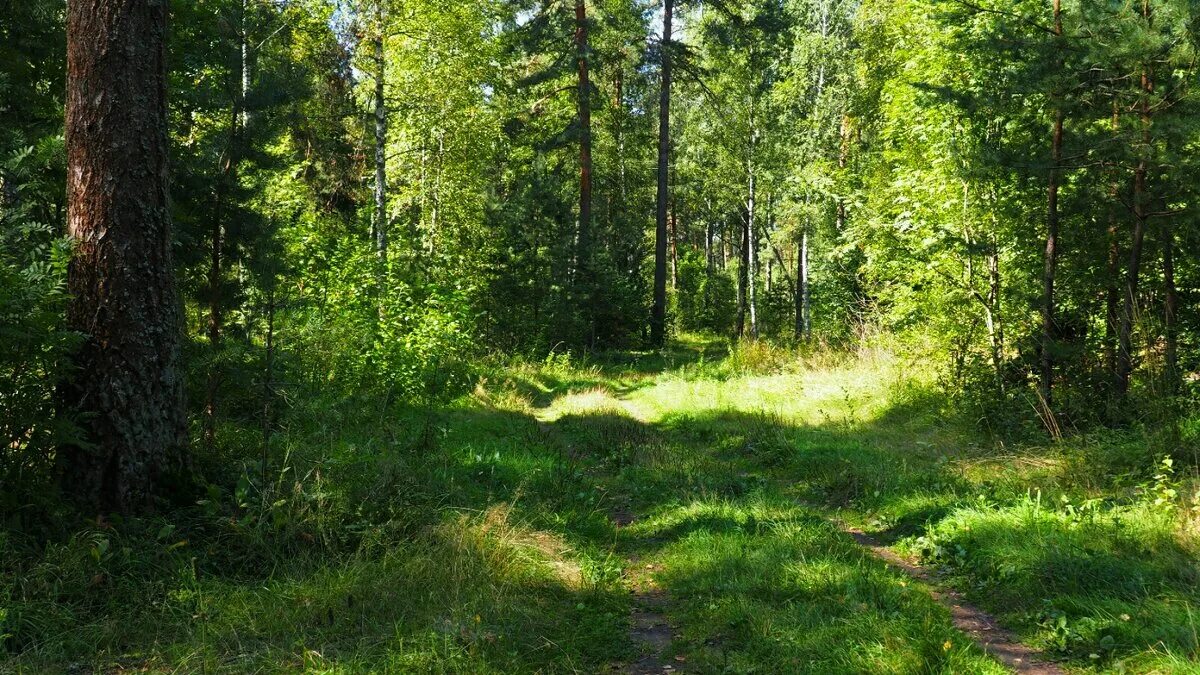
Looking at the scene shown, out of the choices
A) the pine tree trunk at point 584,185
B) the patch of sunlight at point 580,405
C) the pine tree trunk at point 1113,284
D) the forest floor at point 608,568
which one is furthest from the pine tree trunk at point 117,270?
the pine tree trunk at point 584,185

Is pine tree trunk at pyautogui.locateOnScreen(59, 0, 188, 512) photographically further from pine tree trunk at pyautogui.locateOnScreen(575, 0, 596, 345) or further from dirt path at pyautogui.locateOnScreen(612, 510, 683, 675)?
pine tree trunk at pyautogui.locateOnScreen(575, 0, 596, 345)

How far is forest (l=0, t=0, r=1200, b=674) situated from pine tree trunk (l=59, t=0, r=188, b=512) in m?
0.02

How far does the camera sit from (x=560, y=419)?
1178 centimetres

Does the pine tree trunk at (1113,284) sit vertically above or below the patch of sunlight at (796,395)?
above

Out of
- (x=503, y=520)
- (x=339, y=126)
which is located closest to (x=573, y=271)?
(x=339, y=126)

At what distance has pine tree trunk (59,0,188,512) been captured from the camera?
176 inches

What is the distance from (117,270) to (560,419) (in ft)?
25.7

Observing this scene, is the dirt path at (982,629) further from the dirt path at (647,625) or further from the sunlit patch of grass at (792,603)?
the dirt path at (647,625)

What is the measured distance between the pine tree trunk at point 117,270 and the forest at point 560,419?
0.07 ft

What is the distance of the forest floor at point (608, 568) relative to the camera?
145 inches

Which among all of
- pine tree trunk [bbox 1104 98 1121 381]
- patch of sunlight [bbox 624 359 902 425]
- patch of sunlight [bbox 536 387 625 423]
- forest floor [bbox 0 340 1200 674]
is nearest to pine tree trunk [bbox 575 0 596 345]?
patch of sunlight [bbox 624 359 902 425]

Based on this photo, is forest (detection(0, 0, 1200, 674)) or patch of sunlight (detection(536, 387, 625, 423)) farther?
patch of sunlight (detection(536, 387, 625, 423))

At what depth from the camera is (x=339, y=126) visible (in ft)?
73.5

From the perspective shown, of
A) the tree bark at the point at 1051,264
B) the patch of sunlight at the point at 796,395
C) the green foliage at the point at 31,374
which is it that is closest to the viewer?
the green foliage at the point at 31,374
